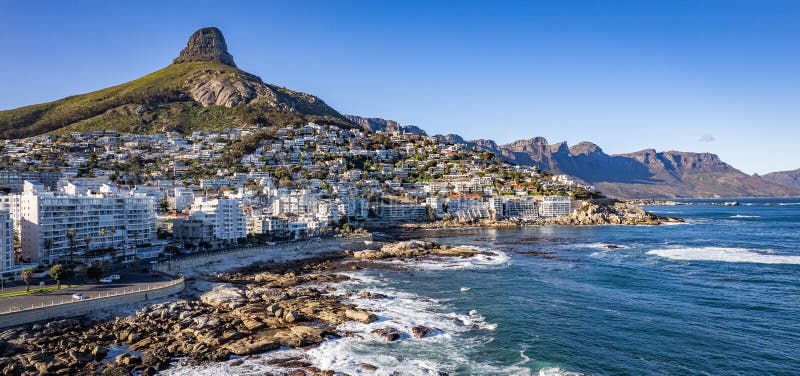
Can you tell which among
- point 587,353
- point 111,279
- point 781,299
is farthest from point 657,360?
point 111,279

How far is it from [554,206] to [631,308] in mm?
93564

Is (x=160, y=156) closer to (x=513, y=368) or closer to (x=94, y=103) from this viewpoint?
(x=94, y=103)

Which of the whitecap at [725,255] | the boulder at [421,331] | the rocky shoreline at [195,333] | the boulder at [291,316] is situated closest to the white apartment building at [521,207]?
the whitecap at [725,255]

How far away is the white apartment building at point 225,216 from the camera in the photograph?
63.9 m

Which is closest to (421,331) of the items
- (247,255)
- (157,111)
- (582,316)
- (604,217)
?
(582,316)

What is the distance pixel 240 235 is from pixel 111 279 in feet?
94.8

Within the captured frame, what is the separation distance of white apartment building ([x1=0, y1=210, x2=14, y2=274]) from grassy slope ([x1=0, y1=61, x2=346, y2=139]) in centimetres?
13639

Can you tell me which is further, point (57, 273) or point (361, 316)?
point (57, 273)

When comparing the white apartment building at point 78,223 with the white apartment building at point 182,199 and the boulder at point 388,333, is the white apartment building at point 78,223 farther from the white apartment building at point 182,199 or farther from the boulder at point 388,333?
the boulder at point 388,333

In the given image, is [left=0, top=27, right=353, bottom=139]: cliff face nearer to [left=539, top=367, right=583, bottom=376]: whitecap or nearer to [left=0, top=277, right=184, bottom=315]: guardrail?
[left=0, top=277, right=184, bottom=315]: guardrail

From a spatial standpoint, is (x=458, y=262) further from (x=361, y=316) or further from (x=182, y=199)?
(x=182, y=199)

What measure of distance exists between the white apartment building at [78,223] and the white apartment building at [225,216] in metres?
7.07

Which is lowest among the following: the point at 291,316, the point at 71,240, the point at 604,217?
the point at 291,316

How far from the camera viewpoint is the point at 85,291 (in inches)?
1359
